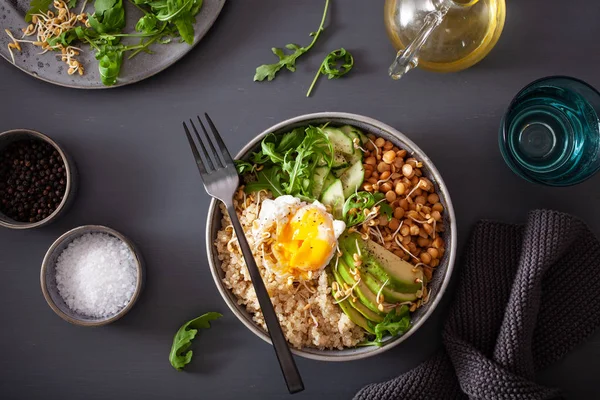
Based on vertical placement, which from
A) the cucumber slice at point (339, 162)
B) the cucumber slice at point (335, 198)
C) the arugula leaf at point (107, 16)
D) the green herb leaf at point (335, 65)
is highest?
the arugula leaf at point (107, 16)

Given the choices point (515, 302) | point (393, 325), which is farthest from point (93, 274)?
point (515, 302)

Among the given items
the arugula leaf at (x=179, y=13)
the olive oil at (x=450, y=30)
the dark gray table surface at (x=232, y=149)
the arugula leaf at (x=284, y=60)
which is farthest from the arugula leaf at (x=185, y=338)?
the olive oil at (x=450, y=30)

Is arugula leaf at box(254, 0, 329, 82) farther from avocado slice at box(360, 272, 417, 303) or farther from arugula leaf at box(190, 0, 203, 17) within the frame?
avocado slice at box(360, 272, 417, 303)

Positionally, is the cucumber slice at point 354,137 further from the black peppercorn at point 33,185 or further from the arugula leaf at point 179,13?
the black peppercorn at point 33,185

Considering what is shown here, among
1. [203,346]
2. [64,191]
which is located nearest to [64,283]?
[64,191]

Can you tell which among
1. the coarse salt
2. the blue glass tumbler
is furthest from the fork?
the blue glass tumbler

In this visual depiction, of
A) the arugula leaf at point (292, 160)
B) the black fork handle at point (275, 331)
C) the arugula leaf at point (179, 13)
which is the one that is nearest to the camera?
the black fork handle at point (275, 331)
